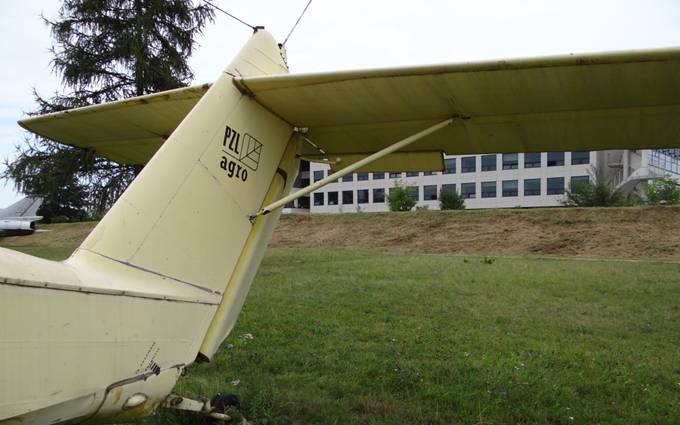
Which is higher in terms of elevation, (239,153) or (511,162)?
(511,162)

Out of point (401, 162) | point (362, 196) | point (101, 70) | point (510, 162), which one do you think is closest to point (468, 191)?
point (510, 162)

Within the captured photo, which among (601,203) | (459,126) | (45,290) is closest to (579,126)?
(459,126)

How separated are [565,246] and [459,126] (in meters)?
16.1

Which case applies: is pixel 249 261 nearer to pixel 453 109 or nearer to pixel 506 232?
pixel 453 109

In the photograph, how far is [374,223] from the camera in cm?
2312

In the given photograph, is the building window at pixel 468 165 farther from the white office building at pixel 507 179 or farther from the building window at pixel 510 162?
the building window at pixel 510 162

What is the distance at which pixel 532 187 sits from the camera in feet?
197

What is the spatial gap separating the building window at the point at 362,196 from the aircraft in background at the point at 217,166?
216 feet

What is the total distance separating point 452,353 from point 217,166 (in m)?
3.69

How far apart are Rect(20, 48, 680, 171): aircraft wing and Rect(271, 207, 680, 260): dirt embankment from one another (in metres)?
14.8

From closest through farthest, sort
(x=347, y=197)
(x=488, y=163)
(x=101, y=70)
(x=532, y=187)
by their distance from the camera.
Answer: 1. (x=101, y=70)
2. (x=532, y=187)
3. (x=488, y=163)
4. (x=347, y=197)

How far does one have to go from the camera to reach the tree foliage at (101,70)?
56.5ft

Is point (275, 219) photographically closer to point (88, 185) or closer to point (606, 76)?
point (606, 76)

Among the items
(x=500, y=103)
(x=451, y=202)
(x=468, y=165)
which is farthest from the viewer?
(x=468, y=165)
